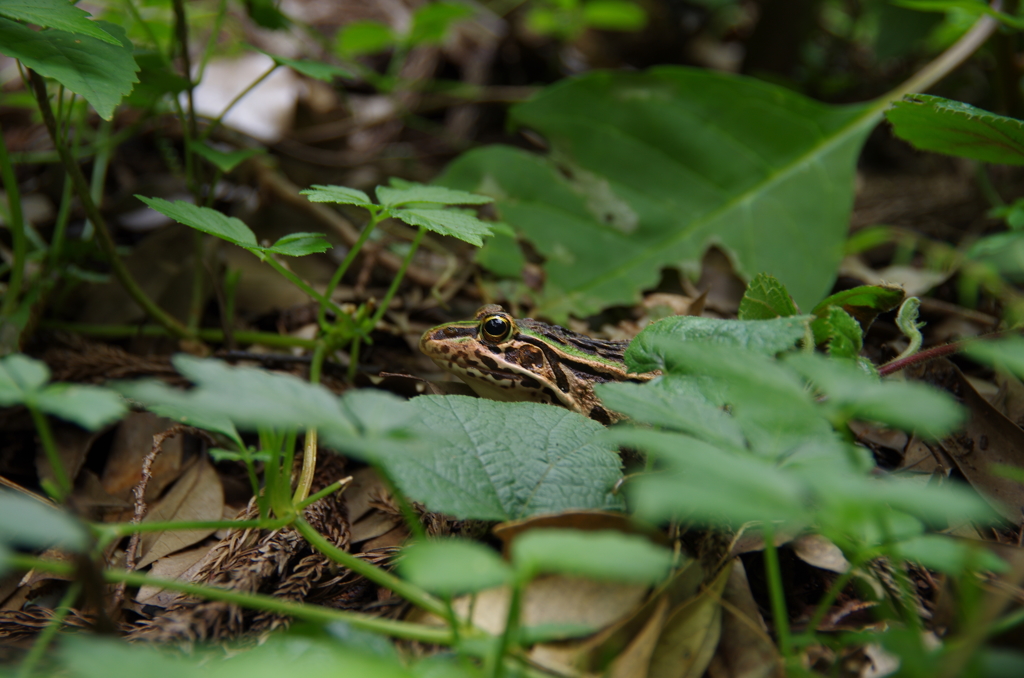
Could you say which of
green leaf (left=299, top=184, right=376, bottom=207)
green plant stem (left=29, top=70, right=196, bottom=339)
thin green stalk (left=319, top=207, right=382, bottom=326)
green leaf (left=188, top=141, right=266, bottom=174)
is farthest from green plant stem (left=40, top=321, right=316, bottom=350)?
green leaf (left=299, top=184, right=376, bottom=207)

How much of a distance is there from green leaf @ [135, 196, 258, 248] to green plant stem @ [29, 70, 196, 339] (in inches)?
20.9

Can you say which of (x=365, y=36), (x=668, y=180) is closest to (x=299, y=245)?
(x=668, y=180)

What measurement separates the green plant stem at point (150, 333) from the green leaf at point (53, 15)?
1163 millimetres

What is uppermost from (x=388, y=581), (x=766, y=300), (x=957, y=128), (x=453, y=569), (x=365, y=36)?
(x=365, y=36)

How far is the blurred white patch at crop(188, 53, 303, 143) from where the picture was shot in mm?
4148

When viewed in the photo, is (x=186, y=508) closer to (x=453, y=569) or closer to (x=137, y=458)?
(x=137, y=458)

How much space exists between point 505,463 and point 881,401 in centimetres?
85

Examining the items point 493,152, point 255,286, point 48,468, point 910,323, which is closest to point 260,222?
A: point 255,286

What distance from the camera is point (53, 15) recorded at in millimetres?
1711

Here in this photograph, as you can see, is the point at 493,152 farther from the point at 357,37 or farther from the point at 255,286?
the point at 357,37

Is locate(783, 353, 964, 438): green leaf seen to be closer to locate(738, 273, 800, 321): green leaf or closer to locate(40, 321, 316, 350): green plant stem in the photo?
locate(738, 273, 800, 321): green leaf

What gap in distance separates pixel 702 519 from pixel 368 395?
87 centimetres

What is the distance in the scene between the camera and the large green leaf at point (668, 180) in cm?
311

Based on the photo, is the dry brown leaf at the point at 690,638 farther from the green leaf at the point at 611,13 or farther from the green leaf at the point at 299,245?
the green leaf at the point at 611,13
